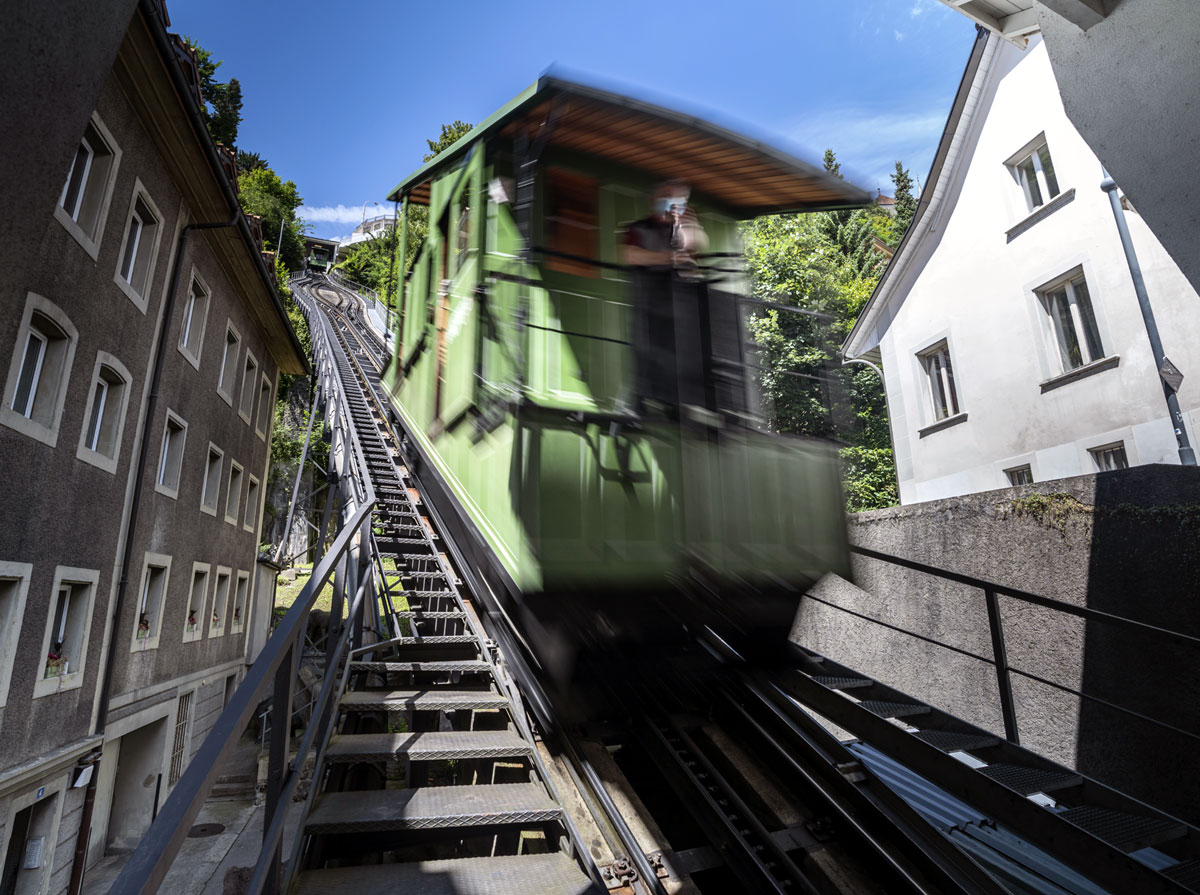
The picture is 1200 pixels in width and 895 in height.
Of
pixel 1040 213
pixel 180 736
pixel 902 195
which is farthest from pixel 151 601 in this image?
pixel 902 195

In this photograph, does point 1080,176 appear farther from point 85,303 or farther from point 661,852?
point 85,303

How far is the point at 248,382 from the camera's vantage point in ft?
53.4

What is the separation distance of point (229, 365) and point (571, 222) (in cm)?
1321

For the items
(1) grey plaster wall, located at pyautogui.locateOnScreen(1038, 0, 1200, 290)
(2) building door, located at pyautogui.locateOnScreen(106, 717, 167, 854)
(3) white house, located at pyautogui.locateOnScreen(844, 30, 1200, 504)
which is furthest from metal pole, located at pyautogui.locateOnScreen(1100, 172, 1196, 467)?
(2) building door, located at pyautogui.locateOnScreen(106, 717, 167, 854)

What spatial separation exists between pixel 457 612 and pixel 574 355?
94.6 inches

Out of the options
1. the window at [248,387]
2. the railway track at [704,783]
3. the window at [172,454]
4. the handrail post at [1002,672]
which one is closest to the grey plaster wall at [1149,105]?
the handrail post at [1002,672]

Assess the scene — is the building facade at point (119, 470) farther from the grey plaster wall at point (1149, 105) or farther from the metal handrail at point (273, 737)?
the grey plaster wall at point (1149, 105)

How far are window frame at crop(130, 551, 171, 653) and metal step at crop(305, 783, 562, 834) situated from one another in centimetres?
1011

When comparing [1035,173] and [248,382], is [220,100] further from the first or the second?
[1035,173]

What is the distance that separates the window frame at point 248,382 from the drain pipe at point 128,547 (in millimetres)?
4384

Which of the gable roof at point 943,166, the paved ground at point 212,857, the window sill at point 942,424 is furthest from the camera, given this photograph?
the gable roof at point 943,166

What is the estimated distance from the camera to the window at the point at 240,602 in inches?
629

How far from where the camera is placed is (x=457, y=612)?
17.1 feet

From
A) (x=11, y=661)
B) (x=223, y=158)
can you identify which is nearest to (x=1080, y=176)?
(x=223, y=158)
